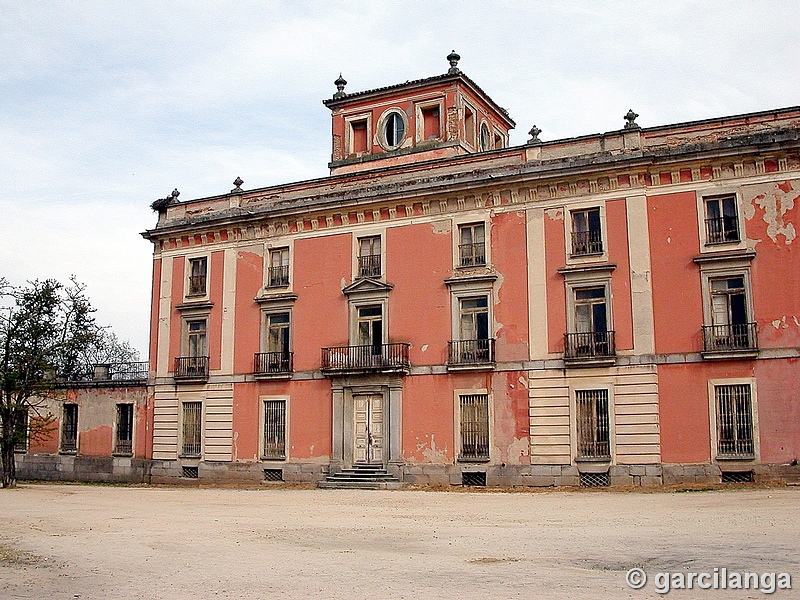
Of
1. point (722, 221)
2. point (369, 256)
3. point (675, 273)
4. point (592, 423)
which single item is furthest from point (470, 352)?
point (722, 221)

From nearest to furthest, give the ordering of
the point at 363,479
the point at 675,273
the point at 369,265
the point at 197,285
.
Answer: the point at 675,273
the point at 363,479
the point at 369,265
the point at 197,285

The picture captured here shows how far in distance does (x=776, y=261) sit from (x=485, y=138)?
13.6 meters

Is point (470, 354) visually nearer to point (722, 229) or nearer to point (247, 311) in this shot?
point (722, 229)

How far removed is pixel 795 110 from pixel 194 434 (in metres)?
22.3

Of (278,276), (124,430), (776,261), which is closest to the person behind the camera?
(776,261)

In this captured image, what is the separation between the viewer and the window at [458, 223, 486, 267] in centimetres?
2783

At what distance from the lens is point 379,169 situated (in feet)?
98.6

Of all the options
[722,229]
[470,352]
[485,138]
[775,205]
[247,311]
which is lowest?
[470,352]

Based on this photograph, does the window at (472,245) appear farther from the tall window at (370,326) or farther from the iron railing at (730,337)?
the iron railing at (730,337)

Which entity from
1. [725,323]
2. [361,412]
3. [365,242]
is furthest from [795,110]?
[361,412]

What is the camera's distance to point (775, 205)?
80.0 ft

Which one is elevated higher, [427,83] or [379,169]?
[427,83]

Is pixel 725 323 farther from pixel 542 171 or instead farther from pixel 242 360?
pixel 242 360

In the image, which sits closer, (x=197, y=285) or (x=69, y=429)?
(x=197, y=285)
